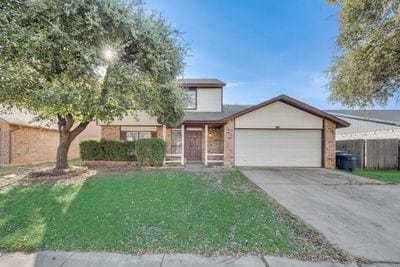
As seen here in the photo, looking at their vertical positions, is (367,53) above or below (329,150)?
above

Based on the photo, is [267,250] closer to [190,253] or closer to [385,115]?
[190,253]

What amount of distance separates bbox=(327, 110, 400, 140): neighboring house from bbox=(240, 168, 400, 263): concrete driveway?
28.9ft

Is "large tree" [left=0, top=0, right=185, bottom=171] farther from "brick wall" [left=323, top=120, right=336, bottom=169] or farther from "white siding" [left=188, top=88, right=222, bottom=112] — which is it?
"brick wall" [left=323, top=120, right=336, bottom=169]

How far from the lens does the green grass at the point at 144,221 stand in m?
4.35

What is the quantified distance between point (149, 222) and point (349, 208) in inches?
204

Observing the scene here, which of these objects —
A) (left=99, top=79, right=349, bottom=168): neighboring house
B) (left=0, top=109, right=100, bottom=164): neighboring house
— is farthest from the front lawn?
(left=0, top=109, right=100, bottom=164): neighboring house

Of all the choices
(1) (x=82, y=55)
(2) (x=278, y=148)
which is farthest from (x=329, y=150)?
(1) (x=82, y=55)

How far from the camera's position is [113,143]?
51.9ft

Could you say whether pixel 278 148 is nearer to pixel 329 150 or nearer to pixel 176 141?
pixel 329 150

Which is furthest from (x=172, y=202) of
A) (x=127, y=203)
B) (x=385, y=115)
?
(x=385, y=115)

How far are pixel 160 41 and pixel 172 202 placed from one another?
6.94 m

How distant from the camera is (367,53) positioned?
7.76 metres

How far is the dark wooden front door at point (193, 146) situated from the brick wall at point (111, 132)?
4.65 m

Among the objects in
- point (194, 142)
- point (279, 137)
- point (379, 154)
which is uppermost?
point (279, 137)
